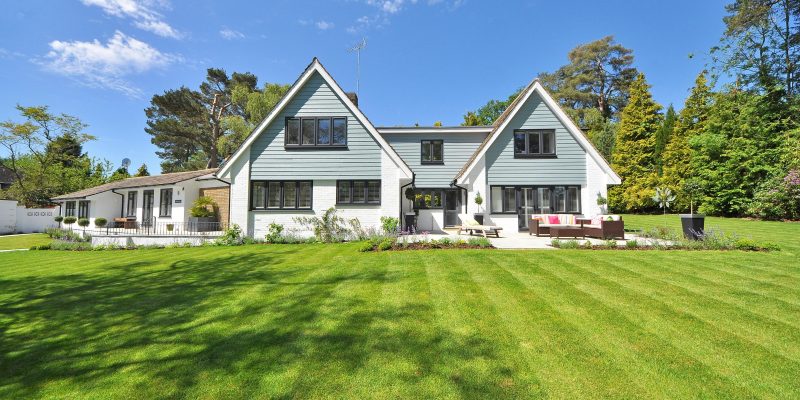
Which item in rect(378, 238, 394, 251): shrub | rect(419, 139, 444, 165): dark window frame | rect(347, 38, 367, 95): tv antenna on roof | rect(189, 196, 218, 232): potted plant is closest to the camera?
rect(378, 238, 394, 251): shrub

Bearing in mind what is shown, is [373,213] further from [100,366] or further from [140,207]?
[140,207]

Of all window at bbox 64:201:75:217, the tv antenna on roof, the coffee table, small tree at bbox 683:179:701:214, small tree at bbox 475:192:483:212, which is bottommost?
the coffee table

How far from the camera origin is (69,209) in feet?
92.3

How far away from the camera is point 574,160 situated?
691 inches

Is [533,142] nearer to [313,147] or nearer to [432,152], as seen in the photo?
[432,152]

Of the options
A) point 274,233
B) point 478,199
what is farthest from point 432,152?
point 274,233

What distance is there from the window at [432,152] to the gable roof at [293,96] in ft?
17.8

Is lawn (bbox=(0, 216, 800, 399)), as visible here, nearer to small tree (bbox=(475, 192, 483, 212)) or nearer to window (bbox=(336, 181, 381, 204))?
window (bbox=(336, 181, 381, 204))

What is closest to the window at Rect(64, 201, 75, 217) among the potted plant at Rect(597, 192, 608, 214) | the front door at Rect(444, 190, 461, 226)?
the front door at Rect(444, 190, 461, 226)

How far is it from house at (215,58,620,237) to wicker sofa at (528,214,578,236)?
1348mm

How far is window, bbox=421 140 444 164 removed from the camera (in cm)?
2047

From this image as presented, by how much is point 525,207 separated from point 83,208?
3527 cm

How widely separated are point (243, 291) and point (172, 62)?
55.3 feet

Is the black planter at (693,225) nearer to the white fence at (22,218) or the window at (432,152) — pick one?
the window at (432,152)
